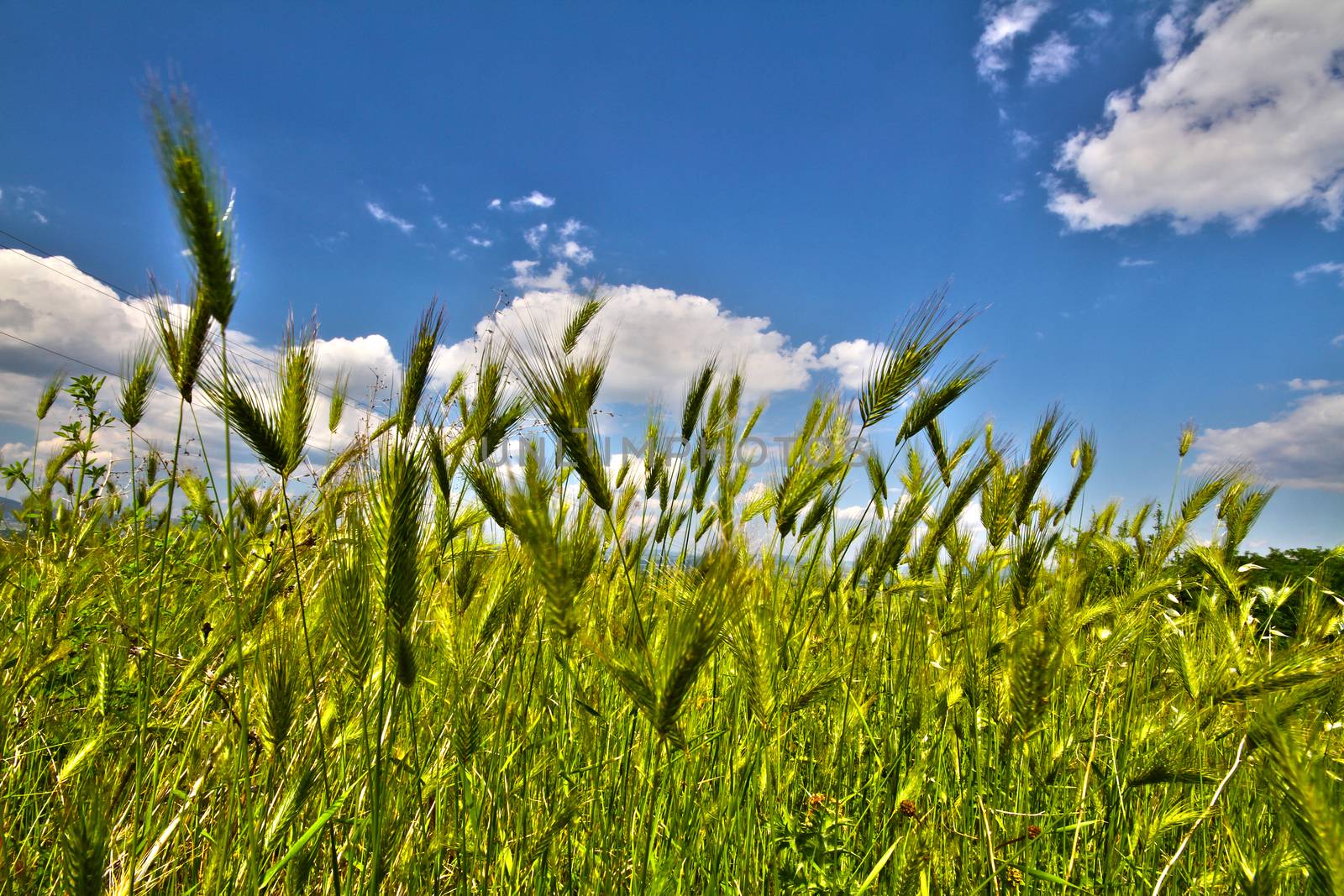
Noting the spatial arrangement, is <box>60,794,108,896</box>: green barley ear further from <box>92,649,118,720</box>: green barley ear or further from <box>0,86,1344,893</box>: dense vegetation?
<box>92,649,118,720</box>: green barley ear

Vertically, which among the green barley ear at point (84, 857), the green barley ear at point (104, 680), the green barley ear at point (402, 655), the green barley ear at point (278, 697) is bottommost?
the green barley ear at point (104, 680)

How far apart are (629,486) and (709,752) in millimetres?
1014

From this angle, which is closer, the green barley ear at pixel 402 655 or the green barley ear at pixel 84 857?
the green barley ear at pixel 84 857

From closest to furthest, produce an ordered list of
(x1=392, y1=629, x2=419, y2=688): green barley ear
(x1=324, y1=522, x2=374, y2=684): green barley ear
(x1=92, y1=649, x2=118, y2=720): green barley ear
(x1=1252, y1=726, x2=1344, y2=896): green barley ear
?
(x1=1252, y1=726, x2=1344, y2=896): green barley ear → (x1=392, y1=629, x2=419, y2=688): green barley ear → (x1=324, y1=522, x2=374, y2=684): green barley ear → (x1=92, y1=649, x2=118, y2=720): green barley ear

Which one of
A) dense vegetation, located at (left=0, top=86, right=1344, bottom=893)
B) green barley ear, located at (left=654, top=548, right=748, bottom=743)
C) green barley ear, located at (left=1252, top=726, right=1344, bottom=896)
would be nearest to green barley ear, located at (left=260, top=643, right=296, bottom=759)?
dense vegetation, located at (left=0, top=86, right=1344, bottom=893)

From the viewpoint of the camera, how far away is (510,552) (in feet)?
6.87

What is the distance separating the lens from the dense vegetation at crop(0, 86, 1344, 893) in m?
1.31

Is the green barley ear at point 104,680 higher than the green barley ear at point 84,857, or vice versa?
the green barley ear at point 84,857

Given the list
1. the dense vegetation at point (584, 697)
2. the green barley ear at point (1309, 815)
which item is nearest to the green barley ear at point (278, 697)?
the dense vegetation at point (584, 697)

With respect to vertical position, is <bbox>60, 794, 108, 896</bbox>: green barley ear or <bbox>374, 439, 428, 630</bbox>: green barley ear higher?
<bbox>374, 439, 428, 630</bbox>: green barley ear

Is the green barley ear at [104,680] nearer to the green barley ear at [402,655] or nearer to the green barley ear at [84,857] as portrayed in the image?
the green barley ear at [84,857]

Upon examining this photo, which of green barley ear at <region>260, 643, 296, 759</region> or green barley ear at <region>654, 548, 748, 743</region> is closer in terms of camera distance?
green barley ear at <region>654, 548, 748, 743</region>

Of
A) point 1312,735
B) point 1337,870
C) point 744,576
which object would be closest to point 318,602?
point 744,576

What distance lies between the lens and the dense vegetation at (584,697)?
131cm
